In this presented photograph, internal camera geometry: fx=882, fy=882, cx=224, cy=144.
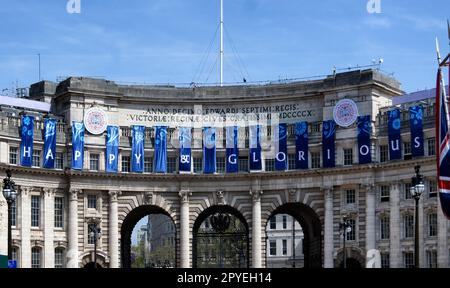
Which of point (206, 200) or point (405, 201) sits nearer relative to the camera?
point (405, 201)

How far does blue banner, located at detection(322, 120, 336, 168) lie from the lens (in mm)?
87750

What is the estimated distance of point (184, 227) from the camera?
90.5m

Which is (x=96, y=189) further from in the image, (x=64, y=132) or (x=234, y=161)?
(x=234, y=161)

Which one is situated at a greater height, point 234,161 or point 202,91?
point 202,91

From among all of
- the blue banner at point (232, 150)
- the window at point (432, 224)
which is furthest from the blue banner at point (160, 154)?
the window at point (432, 224)

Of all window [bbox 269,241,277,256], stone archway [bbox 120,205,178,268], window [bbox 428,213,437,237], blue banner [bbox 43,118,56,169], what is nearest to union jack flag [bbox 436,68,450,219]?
window [bbox 428,213,437,237]

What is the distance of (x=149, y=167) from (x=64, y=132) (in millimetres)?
9393

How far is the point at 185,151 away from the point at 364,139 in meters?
18.4

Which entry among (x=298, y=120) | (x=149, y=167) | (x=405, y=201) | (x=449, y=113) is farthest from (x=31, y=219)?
(x=449, y=113)

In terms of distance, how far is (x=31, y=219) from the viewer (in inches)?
3381

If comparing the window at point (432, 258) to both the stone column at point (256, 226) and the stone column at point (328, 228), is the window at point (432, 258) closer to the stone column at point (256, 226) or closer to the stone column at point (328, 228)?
the stone column at point (328, 228)

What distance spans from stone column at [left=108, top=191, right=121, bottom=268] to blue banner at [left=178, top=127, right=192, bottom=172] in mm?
7120
